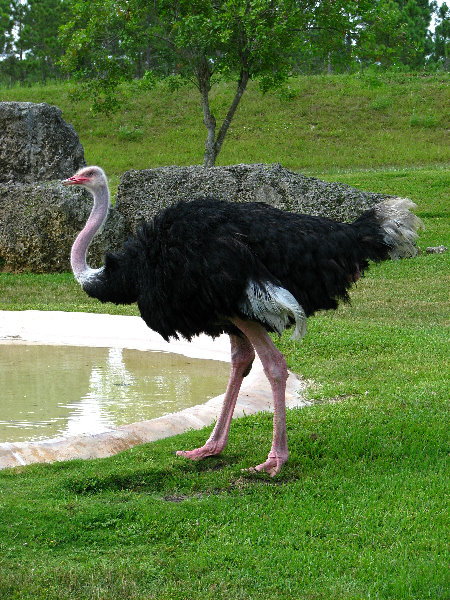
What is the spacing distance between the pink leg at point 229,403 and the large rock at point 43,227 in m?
7.95

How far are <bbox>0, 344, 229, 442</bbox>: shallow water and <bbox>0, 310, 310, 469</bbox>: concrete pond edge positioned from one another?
0.21m

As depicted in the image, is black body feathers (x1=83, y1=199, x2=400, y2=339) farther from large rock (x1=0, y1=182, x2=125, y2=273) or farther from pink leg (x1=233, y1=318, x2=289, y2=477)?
large rock (x1=0, y1=182, x2=125, y2=273)

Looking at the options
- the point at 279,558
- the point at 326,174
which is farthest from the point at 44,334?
the point at 326,174

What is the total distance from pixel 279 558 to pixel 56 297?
8651mm

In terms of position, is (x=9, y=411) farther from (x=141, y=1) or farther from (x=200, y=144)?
(x=200, y=144)

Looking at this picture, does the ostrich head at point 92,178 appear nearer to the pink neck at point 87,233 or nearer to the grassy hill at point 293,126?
the pink neck at point 87,233

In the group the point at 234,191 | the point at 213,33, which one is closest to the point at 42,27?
the point at 213,33

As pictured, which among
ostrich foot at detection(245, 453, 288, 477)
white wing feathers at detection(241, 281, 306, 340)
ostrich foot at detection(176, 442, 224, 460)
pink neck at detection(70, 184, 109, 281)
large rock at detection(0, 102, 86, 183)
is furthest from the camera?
large rock at detection(0, 102, 86, 183)

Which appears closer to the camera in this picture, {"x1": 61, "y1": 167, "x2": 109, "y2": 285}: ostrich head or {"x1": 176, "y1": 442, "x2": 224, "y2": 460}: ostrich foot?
{"x1": 176, "y1": 442, "x2": 224, "y2": 460}: ostrich foot

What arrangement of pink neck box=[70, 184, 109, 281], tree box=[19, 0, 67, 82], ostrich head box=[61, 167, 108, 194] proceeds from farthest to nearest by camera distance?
1. tree box=[19, 0, 67, 82]
2. ostrich head box=[61, 167, 108, 194]
3. pink neck box=[70, 184, 109, 281]

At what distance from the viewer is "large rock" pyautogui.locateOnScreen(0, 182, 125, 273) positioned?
44.9 feet

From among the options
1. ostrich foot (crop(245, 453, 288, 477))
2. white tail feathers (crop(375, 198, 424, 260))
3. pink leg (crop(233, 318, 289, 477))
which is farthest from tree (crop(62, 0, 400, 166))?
ostrich foot (crop(245, 453, 288, 477))

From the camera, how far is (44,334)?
9680 millimetres

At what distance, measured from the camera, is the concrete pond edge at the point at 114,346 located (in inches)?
222
